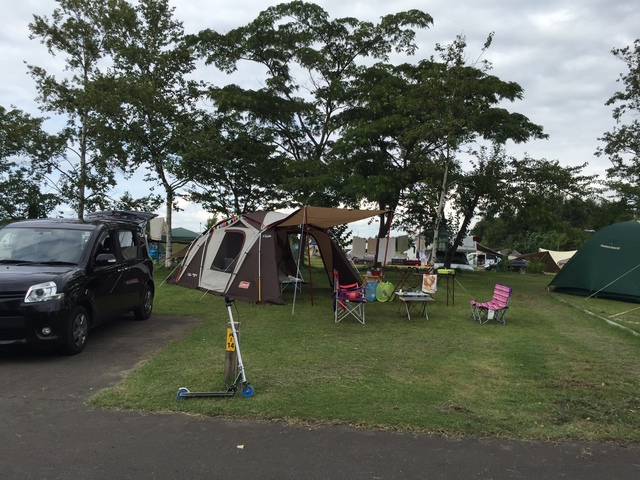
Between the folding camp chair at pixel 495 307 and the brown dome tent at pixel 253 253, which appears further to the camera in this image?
the brown dome tent at pixel 253 253

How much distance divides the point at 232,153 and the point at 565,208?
1249cm

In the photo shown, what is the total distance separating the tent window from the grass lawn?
2.01 m

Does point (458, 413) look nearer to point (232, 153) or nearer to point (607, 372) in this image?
point (607, 372)

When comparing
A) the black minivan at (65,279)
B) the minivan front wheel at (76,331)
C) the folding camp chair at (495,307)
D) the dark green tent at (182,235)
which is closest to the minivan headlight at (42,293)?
the black minivan at (65,279)

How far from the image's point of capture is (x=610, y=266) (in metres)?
13.0

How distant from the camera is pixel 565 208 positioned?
1744 centimetres

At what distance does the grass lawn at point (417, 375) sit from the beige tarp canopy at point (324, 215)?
2071 millimetres

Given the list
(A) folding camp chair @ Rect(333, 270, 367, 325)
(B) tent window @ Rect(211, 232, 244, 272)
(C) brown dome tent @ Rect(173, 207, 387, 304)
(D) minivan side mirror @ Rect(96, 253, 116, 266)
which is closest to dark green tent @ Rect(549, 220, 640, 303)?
(C) brown dome tent @ Rect(173, 207, 387, 304)

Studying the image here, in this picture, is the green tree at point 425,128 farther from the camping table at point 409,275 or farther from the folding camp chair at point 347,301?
the folding camp chair at point 347,301

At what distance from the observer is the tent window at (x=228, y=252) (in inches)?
430

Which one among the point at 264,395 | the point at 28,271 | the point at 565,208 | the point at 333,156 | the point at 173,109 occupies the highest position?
the point at 173,109

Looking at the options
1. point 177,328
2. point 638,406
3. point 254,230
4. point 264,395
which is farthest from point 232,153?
point 638,406

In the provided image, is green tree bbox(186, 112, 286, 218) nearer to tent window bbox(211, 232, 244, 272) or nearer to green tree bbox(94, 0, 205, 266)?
green tree bbox(94, 0, 205, 266)

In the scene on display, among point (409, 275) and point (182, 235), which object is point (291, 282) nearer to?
point (409, 275)
